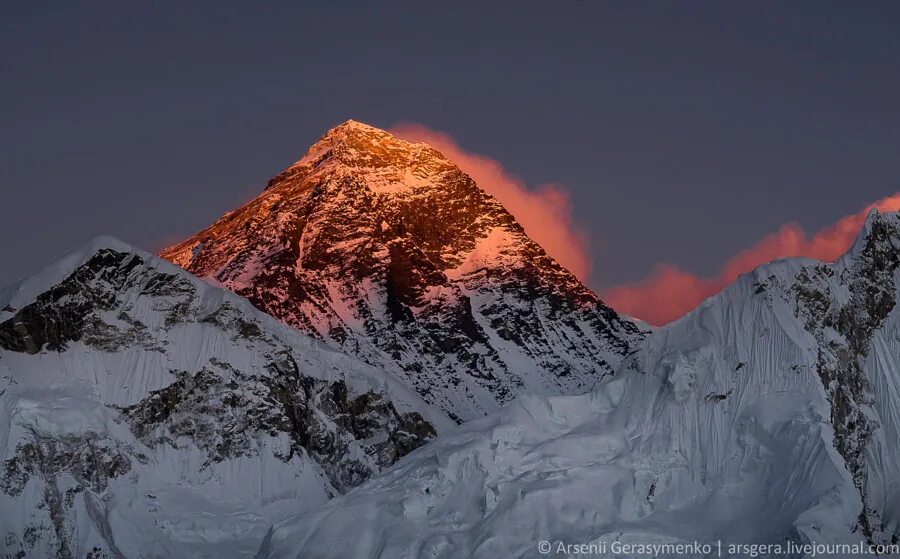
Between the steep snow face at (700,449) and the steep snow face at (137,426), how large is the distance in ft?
140

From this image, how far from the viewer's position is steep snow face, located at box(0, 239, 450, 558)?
177 m

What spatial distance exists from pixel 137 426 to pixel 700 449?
73.9 m

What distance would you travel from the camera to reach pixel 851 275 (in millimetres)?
141625

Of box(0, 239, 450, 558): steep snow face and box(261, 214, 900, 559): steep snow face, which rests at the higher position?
box(0, 239, 450, 558): steep snow face

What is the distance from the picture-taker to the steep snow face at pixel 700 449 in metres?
127

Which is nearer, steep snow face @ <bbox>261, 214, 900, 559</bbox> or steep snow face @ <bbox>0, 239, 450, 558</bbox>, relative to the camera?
steep snow face @ <bbox>261, 214, 900, 559</bbox>

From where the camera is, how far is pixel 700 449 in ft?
437

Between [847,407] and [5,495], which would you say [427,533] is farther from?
[5,495]

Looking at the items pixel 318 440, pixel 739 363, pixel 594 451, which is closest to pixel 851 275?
pixel 739 363

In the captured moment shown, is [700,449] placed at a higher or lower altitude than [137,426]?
lower

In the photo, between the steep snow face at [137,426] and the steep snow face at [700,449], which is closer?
the steep snow face at [700,449]

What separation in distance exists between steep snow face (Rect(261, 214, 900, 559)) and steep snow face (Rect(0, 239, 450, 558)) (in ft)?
140

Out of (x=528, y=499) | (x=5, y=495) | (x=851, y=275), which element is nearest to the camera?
(x=528, y=499)

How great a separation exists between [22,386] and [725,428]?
78169 millimetres
